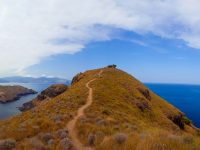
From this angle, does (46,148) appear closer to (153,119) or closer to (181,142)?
(181,142)

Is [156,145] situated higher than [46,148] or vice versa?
[156,145]

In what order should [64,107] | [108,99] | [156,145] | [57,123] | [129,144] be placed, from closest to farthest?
[156,145]
[129,144]
[57,123]
[64,107]
[108,99]

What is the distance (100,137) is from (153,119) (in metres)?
26.4

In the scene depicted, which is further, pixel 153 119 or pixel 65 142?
pixel 153 119

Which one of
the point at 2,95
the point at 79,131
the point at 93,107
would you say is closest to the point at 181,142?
the point at 79,131

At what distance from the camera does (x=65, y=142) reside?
41.6 feet

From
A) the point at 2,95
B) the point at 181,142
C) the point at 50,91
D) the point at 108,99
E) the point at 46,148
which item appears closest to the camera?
the point at 181,142

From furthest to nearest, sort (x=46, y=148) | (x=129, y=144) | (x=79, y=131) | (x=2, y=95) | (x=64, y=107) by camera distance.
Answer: (x=2, y=95)
(x=64, y=107)
(x=79, y=131)
(x=46, y=148)
(x=129, y=144)

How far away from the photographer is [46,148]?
1198 centimetres

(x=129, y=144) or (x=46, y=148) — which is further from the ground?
(x=129, y=144)

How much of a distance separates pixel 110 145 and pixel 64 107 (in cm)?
1993

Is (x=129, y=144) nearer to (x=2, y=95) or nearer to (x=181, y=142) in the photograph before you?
(x=181, y=142)

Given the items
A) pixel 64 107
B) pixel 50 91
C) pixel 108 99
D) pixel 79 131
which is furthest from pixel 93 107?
pixel 50 91

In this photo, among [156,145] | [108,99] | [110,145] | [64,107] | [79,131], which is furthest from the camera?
[108,99]
